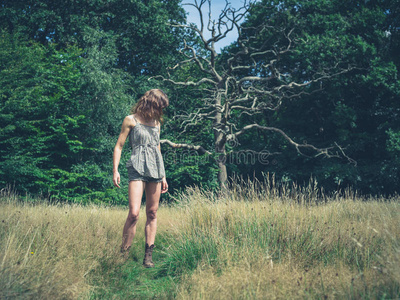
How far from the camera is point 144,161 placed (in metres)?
3.83

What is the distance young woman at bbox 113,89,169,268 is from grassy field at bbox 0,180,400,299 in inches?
14.9

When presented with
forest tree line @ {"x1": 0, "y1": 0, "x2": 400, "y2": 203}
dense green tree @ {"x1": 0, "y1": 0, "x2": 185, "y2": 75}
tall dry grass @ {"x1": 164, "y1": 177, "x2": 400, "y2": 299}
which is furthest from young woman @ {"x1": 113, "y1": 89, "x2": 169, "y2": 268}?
dense green tree @ {"x1": 0, "y1": 0, "x2": 185, "y2": 75}

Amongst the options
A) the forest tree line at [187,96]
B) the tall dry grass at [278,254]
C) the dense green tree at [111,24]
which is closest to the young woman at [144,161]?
the tall dry grass at [278,254]

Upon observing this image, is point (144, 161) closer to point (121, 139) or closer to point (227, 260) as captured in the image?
point (121, 139)

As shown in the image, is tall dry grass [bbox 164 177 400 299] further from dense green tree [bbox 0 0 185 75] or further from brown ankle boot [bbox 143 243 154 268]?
dense green tree [bbox 0 0 185 75]

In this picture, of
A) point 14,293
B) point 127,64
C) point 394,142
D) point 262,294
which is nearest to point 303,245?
point 262,294

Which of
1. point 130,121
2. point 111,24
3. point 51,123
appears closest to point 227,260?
point 130,121

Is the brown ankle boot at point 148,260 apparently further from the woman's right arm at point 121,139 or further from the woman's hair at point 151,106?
the woman's hair at point 151,106

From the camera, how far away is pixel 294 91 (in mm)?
18531

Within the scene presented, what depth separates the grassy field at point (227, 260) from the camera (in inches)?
95.2

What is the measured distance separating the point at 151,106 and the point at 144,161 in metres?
0.67

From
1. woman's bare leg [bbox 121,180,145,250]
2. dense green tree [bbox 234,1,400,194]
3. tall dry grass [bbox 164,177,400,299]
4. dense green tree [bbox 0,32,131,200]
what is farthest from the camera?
dense green tree [bbox 234,1,400,194]

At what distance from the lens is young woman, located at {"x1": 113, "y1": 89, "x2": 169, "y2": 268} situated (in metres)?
3.77

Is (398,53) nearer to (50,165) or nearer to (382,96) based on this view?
(382,96)
